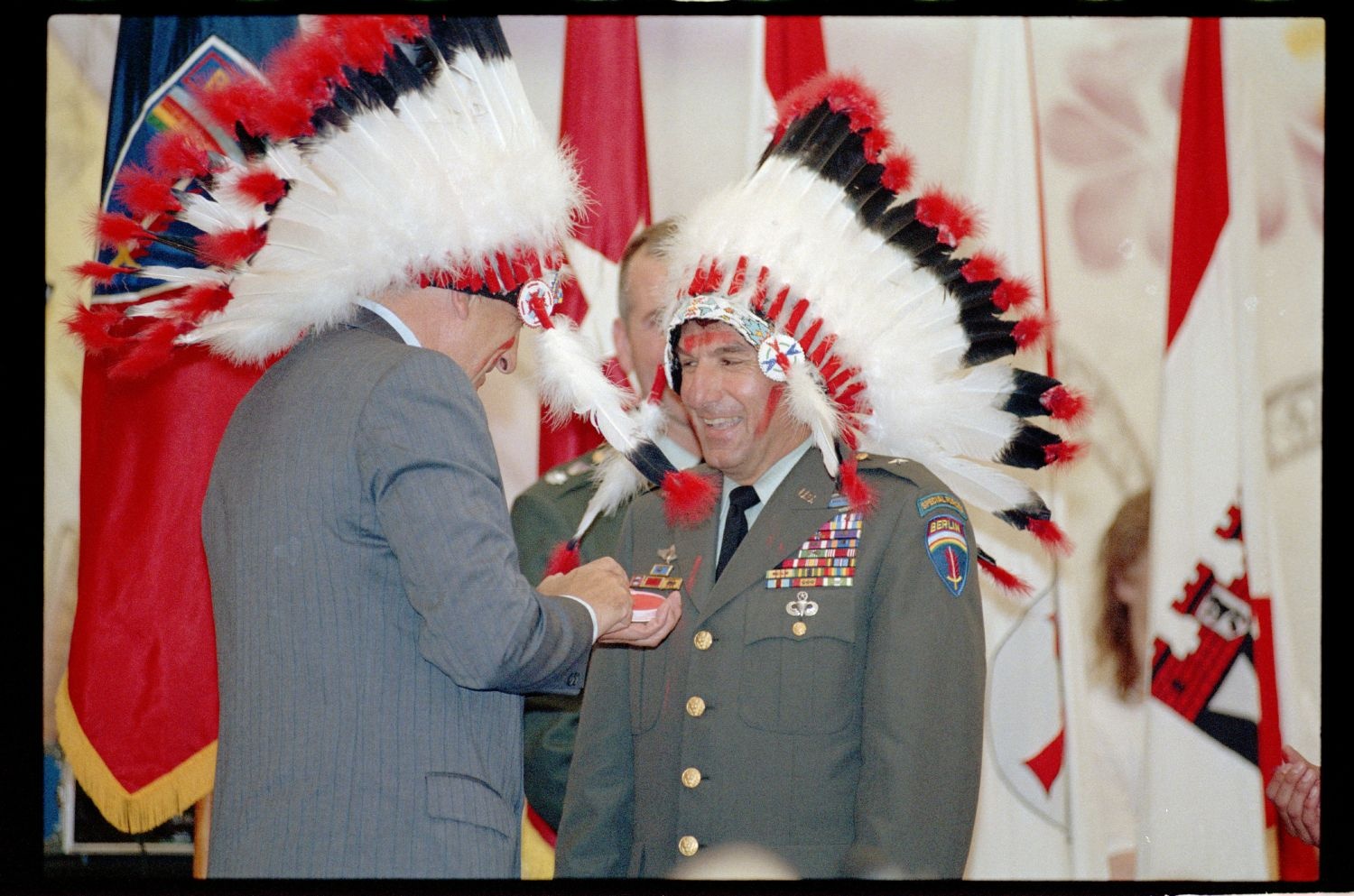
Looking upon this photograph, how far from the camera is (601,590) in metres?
2.32

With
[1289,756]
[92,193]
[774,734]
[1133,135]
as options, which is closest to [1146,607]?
[1289,756]

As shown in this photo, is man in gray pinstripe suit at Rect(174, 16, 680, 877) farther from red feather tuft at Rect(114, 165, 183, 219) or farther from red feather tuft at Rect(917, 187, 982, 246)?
red feather tuft at Rect(917, 187, 982, 246)

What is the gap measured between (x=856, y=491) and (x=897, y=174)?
26.5 inches

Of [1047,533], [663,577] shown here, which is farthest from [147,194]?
[1047,533]

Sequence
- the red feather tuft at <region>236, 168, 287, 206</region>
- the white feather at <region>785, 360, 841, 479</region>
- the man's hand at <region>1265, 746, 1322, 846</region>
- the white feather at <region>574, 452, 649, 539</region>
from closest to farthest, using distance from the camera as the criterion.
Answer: the red feather tuft at <region>236, 168, 287, 206</region>, the white feather at <region>785, 360, 841, 479</region>, the man's hand at <region>1265, 746, 1322, 846</region>, the white feather at <region>574, 452, 649, 539</region>

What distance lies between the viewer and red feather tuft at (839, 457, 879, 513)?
2.71 metres

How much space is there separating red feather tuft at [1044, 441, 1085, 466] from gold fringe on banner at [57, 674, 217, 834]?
235 centimetres

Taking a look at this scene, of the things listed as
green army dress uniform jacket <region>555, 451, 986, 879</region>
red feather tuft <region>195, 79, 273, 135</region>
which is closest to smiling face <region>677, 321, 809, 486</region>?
green army dress uniform jacket <region>555, 451, 986, 879</region>

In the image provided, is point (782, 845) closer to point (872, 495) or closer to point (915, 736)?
point (915, 736)

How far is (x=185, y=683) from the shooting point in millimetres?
3668

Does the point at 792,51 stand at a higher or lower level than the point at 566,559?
higher

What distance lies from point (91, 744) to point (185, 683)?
0.99ft

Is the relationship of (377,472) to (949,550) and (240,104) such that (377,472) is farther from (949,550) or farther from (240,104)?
(949,550)

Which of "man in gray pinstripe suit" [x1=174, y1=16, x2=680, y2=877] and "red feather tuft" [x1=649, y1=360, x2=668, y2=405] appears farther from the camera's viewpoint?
"red feather tuft" [x1=649, y1=360, x2=668, y2=405]
